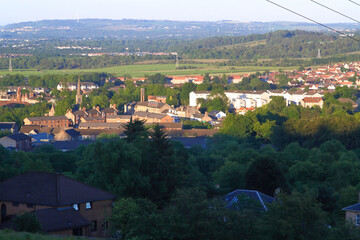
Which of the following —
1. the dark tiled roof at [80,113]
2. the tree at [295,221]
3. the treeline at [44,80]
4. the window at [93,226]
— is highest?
the tree at [295,221]

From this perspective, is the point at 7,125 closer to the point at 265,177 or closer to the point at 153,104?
the point at 153,104

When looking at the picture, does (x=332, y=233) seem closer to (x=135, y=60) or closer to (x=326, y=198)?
(x=326, y=198)

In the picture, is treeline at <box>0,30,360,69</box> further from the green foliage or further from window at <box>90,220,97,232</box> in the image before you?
the green foliage

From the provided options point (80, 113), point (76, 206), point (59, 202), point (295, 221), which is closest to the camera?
point (295, 221)

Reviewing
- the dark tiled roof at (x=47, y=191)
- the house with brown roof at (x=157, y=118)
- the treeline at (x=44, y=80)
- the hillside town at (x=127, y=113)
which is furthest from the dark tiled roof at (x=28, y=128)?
the treeline at (x=44, y=80)

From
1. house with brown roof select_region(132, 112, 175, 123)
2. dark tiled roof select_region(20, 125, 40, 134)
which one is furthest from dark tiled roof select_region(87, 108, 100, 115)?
dark tiled roof select_region(20, 125, 40, 134)

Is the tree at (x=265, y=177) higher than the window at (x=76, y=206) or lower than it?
lower

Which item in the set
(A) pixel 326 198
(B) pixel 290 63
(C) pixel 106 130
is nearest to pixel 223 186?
(A) pixel 326 198

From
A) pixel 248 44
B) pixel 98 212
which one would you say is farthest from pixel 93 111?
pixel 248 44

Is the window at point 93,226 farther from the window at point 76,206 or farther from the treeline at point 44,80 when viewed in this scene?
the treeline at point 44,80
